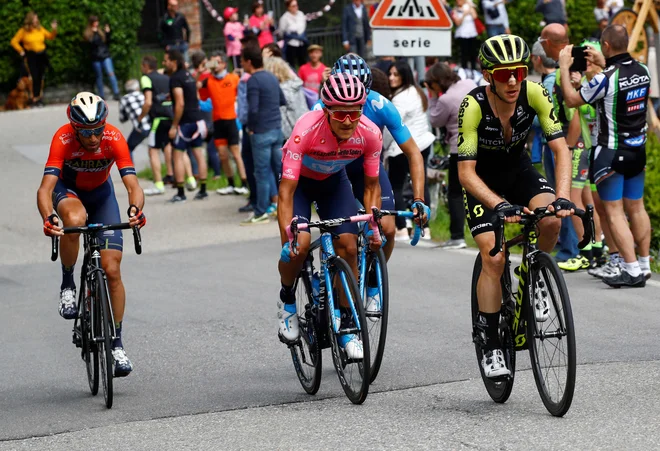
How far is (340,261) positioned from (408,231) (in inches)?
282

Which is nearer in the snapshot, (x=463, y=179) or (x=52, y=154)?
(x=463, y=179)

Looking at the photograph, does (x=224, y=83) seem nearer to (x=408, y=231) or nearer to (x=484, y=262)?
(x=408, y=231)

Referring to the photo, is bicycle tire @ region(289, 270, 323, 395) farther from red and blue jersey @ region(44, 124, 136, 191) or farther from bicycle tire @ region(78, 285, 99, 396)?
red and blue jersey @ region(44, 124, 136, 191)

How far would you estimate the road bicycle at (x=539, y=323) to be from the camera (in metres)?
6.04

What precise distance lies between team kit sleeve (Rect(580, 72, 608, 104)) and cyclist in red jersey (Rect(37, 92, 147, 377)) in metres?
3.97

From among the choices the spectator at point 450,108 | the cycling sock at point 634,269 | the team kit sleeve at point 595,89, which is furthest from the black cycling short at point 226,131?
the cycling sock at point 634,269

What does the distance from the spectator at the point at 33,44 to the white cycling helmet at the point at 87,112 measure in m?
19.7

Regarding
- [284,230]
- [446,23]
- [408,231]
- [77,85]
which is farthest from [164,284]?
[77,85]

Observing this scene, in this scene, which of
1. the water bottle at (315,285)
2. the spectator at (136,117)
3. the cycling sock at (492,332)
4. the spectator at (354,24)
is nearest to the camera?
the cycling sock at (492,332)

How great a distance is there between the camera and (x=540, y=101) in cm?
672

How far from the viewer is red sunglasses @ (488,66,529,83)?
21.4 feet

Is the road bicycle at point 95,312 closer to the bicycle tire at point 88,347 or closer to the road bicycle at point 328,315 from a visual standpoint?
the bicycle tire at point 88,347

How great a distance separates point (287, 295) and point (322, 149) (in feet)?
3.25

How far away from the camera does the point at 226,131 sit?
1814 cm
